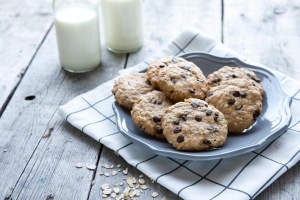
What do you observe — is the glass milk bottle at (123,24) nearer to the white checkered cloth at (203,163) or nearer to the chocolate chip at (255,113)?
the white checkered cloth at (203,163)

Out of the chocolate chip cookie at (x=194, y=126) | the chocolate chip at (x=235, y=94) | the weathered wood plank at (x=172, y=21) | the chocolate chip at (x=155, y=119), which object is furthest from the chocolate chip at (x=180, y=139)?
the weathered wood plank at (x=172, y=21)

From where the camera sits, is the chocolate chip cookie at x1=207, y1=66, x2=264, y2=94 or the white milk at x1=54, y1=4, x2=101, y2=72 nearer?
the chocolate chip cookie at x1=207, y1=66, x2=264, y2=94

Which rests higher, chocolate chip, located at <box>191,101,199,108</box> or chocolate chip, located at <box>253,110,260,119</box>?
chocolate chip, located at <box>191,101,199,108</box>

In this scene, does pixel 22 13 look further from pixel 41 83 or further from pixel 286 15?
pixel 286 15

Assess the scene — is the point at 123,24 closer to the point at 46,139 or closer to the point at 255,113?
the point at 46,139

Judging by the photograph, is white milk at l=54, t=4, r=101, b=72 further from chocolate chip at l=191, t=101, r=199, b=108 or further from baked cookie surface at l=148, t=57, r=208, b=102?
chocolate chip at l=191, t=101, r=199, b=108

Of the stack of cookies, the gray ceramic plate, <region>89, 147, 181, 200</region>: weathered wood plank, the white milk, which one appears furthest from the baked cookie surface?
the white milk

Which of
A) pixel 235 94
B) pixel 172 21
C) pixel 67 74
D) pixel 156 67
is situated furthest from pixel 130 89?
pixel 172 21

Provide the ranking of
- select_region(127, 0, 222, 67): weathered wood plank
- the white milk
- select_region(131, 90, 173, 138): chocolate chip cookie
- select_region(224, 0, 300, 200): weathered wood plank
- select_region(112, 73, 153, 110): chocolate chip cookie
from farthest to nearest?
1. select_region(127, 0, 222, 67): weathered wood plank
2. select_region(224, 0, 300, 200): weathered wood plank
3. the white milk
4. select_region(112, 73, 153, 110): chocolate chip cookie
5. select_region(131, 90, 173, 138): chocolate chip cookie
